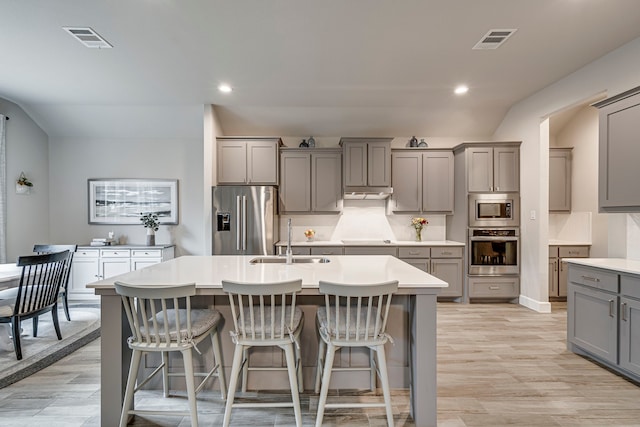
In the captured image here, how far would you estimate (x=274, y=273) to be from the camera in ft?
7.50

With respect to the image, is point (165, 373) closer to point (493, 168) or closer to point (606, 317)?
point (606, 317)

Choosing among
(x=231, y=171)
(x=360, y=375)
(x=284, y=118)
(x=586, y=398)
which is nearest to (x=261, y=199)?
(x=231, y=171)

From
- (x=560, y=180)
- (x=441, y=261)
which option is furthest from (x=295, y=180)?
(x=560, y=180)

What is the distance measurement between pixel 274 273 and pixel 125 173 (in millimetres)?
4508

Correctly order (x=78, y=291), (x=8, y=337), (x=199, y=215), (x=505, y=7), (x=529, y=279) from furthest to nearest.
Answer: (x=199, y=215), (x=78, y=291), (x=529, y=279), (x=8, y=337), (x=505, y=7)

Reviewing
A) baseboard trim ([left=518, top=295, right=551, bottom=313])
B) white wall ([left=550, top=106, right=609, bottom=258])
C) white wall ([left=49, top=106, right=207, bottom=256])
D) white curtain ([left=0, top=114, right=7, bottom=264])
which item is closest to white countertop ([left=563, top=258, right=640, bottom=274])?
baseboard trim ([left=518, top=295, right=551, bottom=313])

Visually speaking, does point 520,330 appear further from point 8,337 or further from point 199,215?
point 8,337

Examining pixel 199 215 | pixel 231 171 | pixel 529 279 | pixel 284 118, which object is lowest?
pixel 529 279

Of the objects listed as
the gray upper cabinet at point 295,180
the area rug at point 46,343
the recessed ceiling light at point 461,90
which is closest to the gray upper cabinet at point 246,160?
the gray upper cabinet at point 295,180

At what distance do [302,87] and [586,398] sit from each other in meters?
4.05

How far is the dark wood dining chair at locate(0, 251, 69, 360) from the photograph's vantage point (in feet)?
9.44

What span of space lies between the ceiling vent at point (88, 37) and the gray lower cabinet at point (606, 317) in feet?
15.9

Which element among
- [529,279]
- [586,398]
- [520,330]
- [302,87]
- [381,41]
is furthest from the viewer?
[529,279]

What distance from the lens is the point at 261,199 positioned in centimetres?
468
